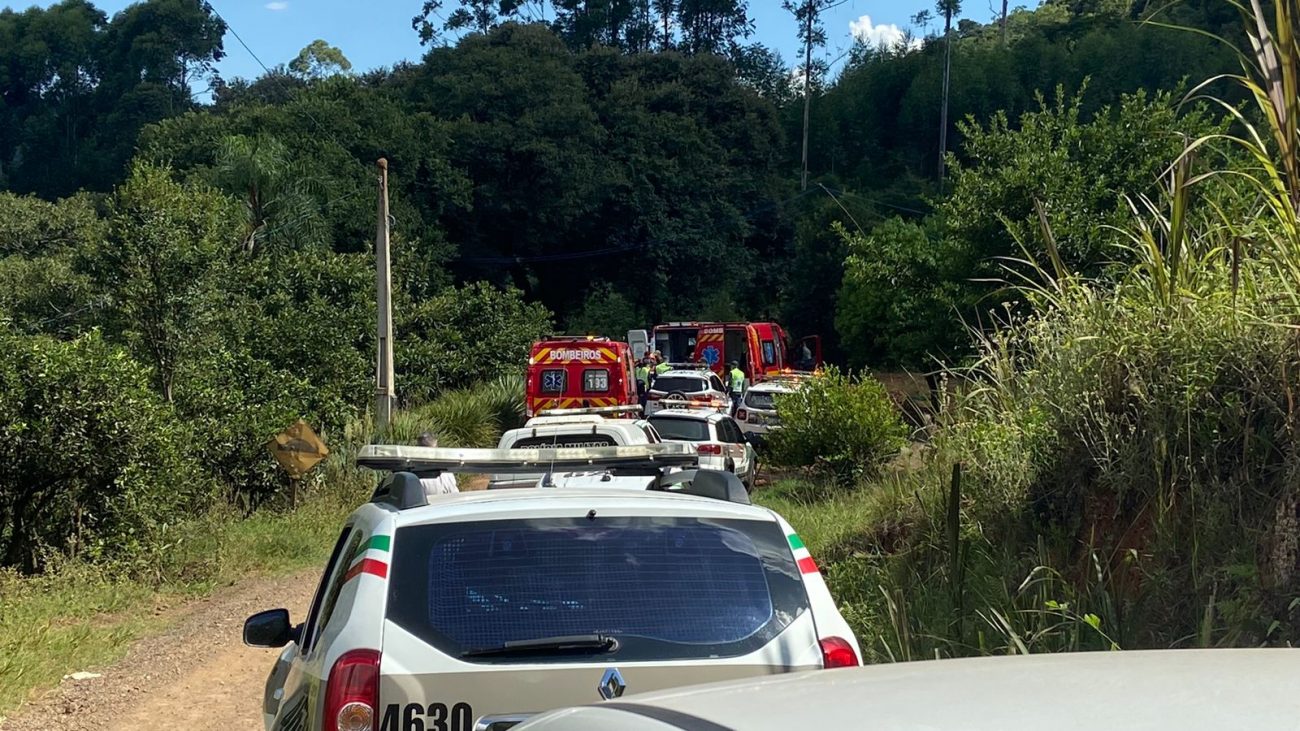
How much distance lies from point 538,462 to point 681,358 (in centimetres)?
3831

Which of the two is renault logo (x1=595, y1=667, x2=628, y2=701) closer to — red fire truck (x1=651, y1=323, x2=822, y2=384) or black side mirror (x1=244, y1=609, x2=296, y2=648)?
black side mirror (x1=244, y1=609, x2=296, y2=648)

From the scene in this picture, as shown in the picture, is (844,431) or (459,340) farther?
(459,340)

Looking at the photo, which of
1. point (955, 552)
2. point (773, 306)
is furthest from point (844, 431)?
point (773, 306)

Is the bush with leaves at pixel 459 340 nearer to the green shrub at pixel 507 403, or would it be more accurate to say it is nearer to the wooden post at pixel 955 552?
the green shrub at pixel 507 403

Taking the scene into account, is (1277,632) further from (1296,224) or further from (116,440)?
(116,440)

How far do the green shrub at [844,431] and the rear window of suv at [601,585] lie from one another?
46.6 feet

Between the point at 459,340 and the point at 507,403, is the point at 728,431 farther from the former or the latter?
the point at 459,340

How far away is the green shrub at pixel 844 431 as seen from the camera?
60.2ft

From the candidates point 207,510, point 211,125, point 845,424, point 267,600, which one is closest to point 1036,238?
point 845,424

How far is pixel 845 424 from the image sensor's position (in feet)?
60.3

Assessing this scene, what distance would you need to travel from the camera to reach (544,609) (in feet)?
12.5

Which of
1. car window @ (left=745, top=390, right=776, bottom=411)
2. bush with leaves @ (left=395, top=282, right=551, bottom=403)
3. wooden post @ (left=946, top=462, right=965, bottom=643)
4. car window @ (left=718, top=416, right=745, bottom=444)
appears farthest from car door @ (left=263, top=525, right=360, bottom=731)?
bush with leaves @ (left=395, top=282, right=551, bottom=403)

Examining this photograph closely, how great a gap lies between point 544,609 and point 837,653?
928 mm

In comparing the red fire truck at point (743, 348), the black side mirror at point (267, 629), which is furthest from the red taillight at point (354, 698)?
the red fire truck at point (743, 348)
